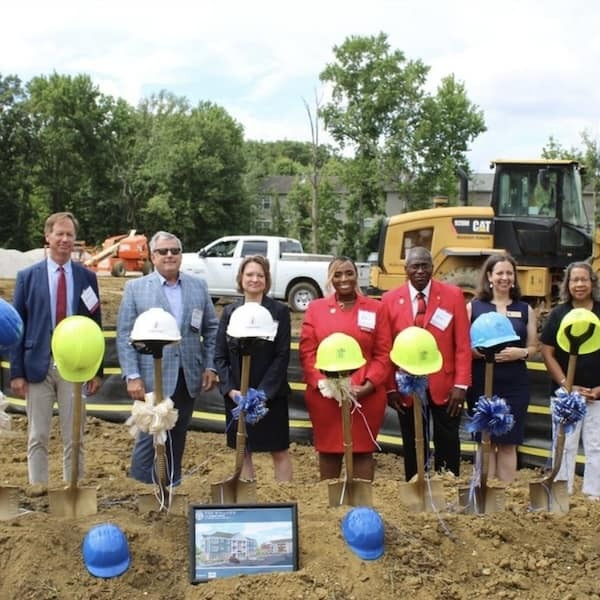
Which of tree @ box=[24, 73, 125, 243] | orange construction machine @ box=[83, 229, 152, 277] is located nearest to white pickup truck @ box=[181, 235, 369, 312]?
orange construction machine @ box=[83, 229, 152, 277]

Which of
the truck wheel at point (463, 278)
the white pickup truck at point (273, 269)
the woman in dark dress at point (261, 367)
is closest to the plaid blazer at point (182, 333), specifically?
the woman in dark dress at point (261, 367)

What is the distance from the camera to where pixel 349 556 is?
326 cm

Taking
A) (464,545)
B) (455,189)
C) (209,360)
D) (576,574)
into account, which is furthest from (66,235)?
(455,189)

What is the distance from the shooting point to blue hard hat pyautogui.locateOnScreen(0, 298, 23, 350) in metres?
3.37

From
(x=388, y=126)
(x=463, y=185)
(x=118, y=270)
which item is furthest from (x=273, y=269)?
(x=388, y=126)

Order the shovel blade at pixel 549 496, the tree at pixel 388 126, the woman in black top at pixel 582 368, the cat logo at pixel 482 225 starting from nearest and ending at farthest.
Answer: the shovel blade at pixel 549 496
the woman in black top at pixel 582 368
the cat logo at pixel 482 225
the tree at pixel 388 126

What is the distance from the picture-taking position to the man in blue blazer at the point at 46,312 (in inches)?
166

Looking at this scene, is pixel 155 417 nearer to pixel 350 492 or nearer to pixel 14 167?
pixel 350 492

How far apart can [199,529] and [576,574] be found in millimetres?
1733

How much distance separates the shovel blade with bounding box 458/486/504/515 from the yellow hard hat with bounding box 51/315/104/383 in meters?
2.00

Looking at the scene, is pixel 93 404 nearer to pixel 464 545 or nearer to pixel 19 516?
pixel 19 516

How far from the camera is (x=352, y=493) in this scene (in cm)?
373

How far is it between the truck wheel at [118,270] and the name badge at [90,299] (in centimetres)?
2219

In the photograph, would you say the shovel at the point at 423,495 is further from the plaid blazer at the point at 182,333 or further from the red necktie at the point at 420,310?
the plaid blazer at the point at 182,333
